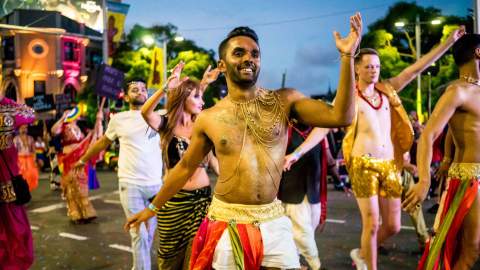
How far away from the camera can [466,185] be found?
4027mm

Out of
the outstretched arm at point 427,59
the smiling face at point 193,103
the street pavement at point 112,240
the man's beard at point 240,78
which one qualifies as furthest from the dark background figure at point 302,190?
the man's beard at point 240,78

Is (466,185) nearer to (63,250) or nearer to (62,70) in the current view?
(63,250)

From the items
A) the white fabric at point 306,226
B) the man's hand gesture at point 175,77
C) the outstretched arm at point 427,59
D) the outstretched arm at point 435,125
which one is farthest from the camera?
the white fabric at point 306,226

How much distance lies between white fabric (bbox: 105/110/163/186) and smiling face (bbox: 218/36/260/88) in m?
2.83

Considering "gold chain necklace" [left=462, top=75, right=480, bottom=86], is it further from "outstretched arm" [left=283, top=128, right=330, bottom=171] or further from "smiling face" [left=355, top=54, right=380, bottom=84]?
"outstretched arm" [left=283, top=128, right=330, bottom=171]

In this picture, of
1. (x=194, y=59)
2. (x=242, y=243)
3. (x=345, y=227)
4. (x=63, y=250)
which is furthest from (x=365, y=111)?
→ (x=194, y=59)

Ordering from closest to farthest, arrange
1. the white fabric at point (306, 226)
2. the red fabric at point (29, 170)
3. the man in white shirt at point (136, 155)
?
the white fabric at point (306, 226), the man in white shirt at point (136, 155), the red fabric at point (29, 170)

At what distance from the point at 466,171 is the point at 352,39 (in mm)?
2125

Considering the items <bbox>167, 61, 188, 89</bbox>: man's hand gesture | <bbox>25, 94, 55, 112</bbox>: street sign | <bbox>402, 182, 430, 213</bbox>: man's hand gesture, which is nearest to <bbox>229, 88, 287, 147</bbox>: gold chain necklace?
<bbox>402, 182, 430, 213</bbox>: man's hand gesture

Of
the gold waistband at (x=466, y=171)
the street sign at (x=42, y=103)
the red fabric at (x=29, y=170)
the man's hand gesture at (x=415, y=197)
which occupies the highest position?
the street sign at (x=42, y=103)

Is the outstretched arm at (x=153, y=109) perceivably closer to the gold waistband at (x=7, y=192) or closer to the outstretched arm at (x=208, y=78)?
the outstretched arm at (x=208, y=78)

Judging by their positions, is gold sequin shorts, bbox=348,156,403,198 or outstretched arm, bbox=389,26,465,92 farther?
gold sequin shorts, bbox=348,156,403,198

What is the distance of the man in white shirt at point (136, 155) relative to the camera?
5652 mm

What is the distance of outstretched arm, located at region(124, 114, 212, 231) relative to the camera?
3.19 m
